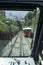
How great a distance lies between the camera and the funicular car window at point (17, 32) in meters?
3.14

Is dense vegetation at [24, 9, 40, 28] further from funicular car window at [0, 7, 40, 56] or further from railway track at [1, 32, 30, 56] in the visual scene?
railway track at [1, 32, 30, 56]

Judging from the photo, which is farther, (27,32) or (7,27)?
(27,32)

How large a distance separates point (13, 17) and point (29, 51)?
739 mm

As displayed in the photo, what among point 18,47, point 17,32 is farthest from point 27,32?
point 18,47

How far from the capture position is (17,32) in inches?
130

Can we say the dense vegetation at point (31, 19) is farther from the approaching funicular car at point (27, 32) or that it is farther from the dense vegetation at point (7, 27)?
the dense vegetation at point (7, 27)

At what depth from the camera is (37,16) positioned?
3211mm

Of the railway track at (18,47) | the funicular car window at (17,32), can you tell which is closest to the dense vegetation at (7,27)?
the funicular car window at (17,32)

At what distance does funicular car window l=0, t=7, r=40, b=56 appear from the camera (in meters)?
3.14

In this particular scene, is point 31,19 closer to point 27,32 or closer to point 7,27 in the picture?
point 27,32

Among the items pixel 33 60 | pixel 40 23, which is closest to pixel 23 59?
pixel 33 60

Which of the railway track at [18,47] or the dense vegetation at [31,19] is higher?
the dense vegetation at [31,19]

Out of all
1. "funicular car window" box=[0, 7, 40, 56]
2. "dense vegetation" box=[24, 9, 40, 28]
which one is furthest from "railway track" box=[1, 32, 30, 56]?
"dense vegetation" box=[24, 9, 40, 28]

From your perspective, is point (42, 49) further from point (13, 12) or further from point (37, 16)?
point (13, 12)
